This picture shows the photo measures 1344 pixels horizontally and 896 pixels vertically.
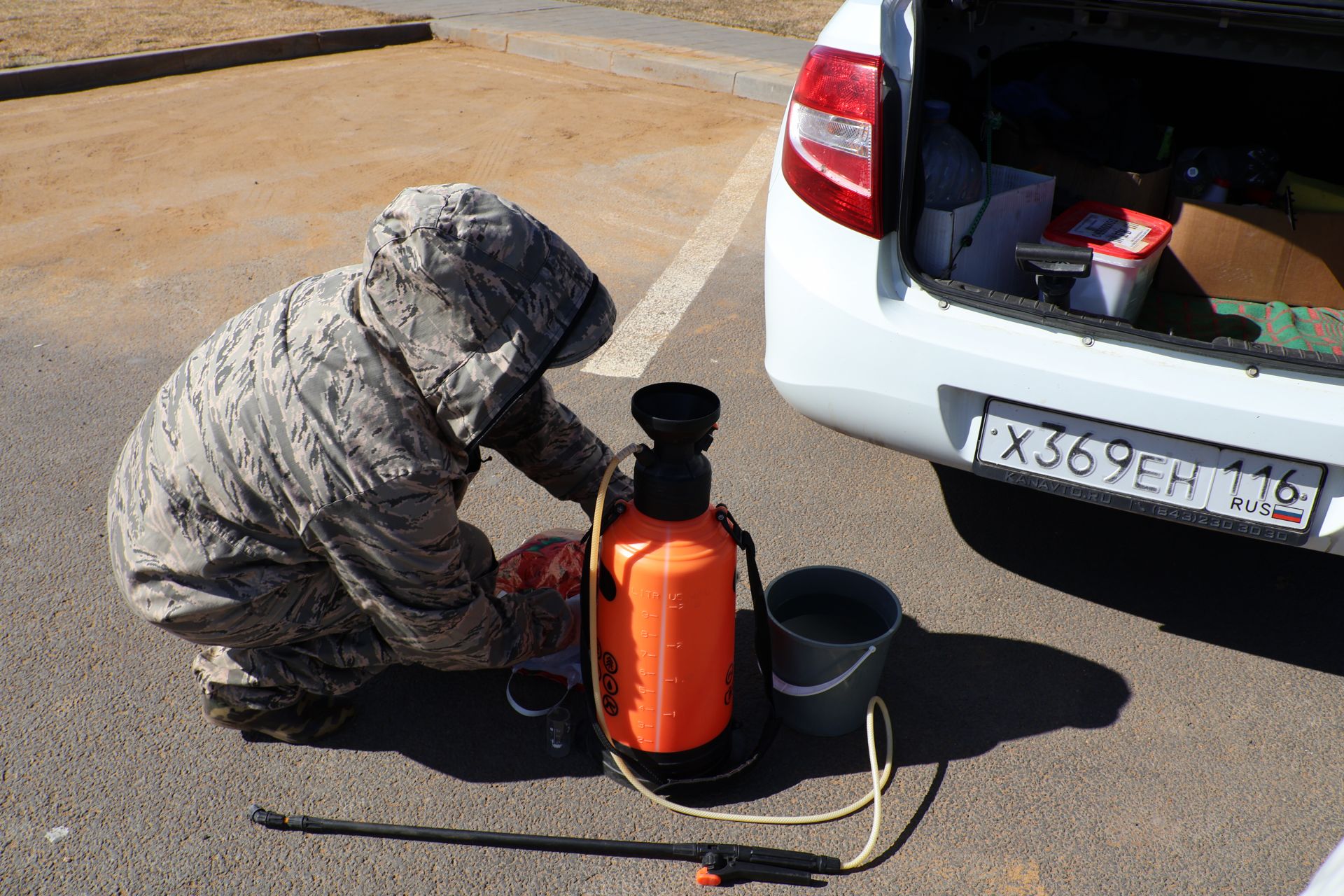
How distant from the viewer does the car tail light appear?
229 cm

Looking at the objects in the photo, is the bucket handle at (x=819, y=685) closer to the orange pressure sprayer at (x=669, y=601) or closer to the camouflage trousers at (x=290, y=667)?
the orange pressure sprayer at (x=669, y=601)

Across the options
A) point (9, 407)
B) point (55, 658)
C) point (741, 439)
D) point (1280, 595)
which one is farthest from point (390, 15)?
point (1280, 595)

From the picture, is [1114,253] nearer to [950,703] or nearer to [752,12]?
[950,703]

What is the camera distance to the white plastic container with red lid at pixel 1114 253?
2.57 meters

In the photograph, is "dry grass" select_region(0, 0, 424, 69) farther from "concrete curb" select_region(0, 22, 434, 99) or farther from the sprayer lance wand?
the sprayer lance wand

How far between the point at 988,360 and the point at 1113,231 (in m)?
0.84

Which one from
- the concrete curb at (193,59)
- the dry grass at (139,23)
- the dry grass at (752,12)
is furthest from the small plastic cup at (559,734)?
the dry grass at (752,12)

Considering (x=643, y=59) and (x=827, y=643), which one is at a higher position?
(x=643, y=59)

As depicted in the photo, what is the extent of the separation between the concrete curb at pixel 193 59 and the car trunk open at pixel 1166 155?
7229 mm

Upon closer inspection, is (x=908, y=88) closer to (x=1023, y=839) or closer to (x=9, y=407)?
(x=1023, y=839)

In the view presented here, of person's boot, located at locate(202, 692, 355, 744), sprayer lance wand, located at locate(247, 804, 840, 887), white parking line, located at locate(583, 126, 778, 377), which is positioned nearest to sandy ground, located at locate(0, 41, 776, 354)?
white parking line, located at locate(583, 126, 778, 377)

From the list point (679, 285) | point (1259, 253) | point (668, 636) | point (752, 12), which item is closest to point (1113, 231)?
point (1259, 253)

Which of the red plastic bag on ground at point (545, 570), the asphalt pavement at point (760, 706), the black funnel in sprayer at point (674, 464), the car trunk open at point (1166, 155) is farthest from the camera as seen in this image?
the car trunk open at point (1166, 155)

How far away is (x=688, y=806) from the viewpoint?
2137 mm
